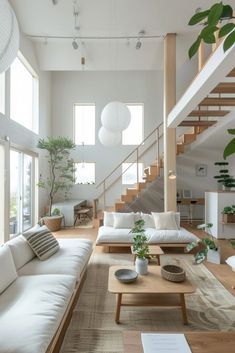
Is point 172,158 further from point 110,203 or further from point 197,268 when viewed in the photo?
point 110,203

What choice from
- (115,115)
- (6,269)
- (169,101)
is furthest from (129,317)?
(169,101)

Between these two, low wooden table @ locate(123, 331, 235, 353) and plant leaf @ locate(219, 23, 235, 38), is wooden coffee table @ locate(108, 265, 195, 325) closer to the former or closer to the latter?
low wooden table @ locate(123, 331, 235, 353)

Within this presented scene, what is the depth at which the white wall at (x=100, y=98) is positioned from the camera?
30.3ft

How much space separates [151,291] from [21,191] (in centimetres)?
488

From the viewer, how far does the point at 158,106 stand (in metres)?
9.26

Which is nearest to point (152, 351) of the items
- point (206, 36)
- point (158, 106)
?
point (206, 36)

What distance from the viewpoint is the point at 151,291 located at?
8.04 ft

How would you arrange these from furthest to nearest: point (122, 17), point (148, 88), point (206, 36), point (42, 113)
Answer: point (148, 88) < point (42, 113) < point (122, 17) < point (206, 36)

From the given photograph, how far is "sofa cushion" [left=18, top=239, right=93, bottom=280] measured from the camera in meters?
2.76

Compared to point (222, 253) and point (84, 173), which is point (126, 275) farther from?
point (84, 173)

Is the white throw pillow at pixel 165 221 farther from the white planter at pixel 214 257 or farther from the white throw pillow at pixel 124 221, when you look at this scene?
the white planter at pixel 214 257

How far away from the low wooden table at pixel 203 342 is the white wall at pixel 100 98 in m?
7.93

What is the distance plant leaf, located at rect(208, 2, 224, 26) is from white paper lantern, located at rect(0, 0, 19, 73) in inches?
42.7

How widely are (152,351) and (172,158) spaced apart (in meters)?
5.28
